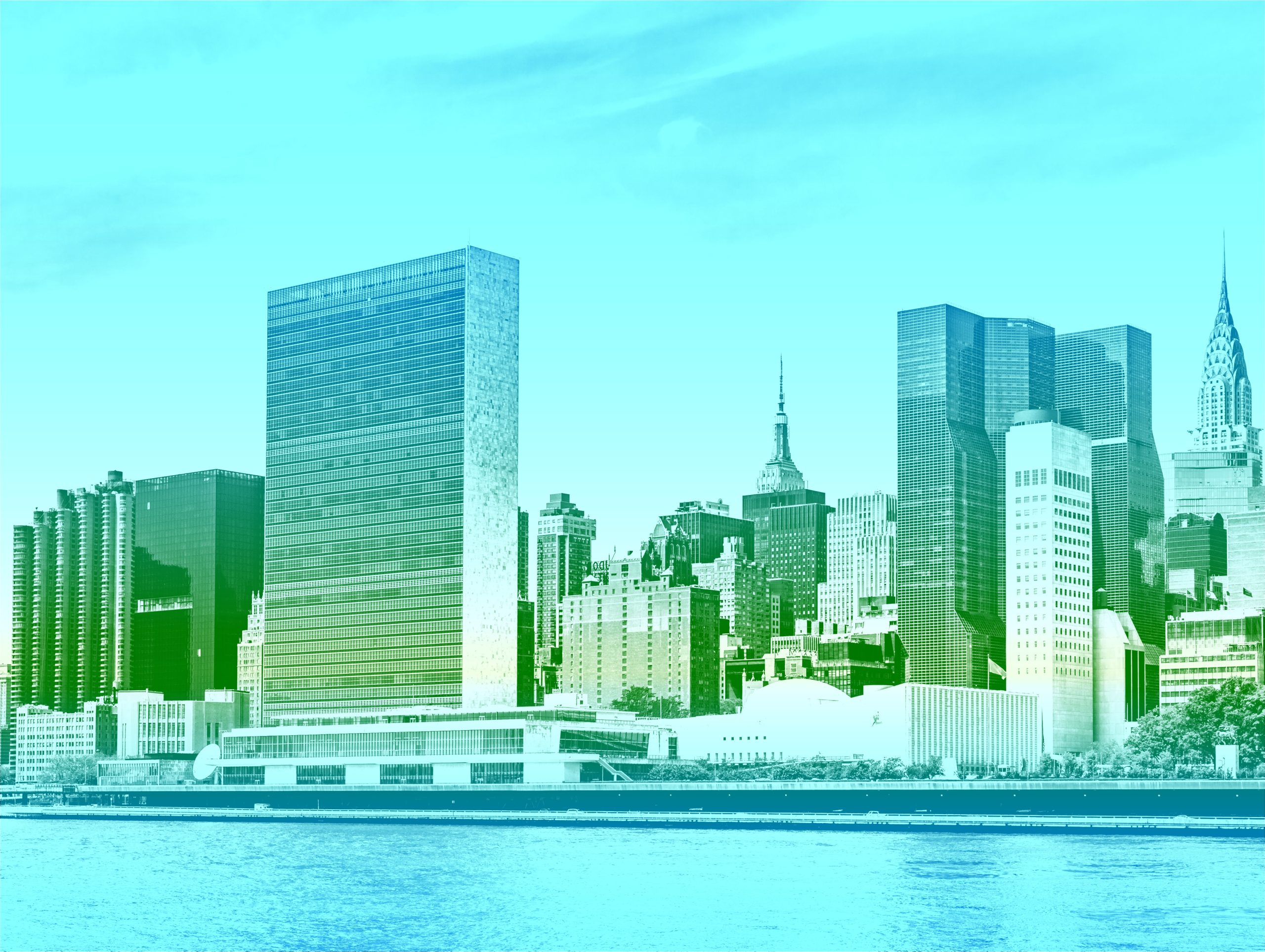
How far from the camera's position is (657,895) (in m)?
109

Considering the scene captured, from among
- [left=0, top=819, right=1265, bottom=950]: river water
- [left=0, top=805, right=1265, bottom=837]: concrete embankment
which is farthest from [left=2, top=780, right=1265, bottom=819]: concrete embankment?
[left=0, top=819, right=1265, bottom=950]: river water

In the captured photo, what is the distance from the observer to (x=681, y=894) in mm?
109562

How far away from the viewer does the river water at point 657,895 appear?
302ft

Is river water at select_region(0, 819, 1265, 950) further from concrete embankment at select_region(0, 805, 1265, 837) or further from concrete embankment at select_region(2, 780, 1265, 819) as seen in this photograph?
concrete embankment at select_region(2, 780, 1265, 819)

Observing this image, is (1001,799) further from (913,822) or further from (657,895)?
(657,895)

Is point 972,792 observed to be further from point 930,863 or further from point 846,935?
point 846,935

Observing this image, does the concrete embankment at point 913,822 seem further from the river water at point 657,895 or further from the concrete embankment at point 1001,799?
the river water at point 657,895

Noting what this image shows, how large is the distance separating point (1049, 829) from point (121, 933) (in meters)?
89.1

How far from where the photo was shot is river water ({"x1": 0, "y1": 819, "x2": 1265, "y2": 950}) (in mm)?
92125

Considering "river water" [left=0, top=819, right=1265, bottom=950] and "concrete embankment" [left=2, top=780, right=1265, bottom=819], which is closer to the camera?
"river water" [left=0, top=819, right=1265, bottom=950]

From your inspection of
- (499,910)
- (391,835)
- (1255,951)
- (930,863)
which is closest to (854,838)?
(930,863)

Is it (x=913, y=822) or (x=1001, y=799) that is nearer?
(x=913, y=822)

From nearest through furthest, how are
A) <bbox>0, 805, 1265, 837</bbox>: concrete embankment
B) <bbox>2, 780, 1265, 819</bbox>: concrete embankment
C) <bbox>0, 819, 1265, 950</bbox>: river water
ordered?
1. <bbox>0, 819, 1265, 950</bbox>: river water
2. <bbox>0, 805, 1265, 837</bbox>: concrete embankment
3. <bbox>2, 780, 1265, 819</bbox>: concrete embankment

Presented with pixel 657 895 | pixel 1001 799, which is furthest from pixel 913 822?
pixel 657 895
